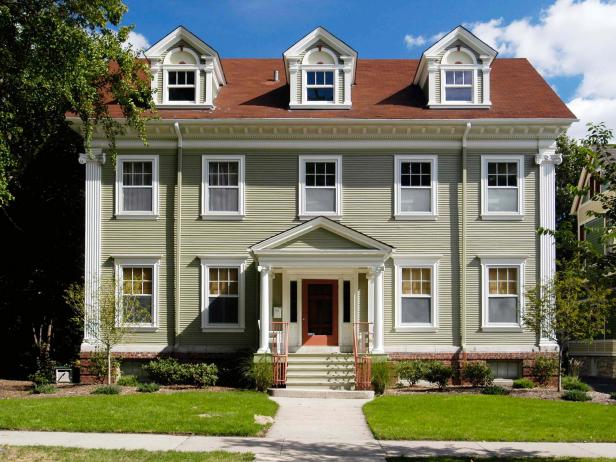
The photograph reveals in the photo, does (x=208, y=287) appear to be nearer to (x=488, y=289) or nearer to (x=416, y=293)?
(x=416, y=293)

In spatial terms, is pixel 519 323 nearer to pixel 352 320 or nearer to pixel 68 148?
pixel 352 320

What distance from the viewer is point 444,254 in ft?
76.8

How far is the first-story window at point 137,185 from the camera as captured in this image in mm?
23453

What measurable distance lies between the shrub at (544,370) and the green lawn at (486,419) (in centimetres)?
395

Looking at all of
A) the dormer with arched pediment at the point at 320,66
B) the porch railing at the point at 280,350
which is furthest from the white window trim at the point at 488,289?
the dormer with arched pediment at the point at 320,66

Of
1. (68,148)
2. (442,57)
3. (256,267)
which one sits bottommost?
(256,267)

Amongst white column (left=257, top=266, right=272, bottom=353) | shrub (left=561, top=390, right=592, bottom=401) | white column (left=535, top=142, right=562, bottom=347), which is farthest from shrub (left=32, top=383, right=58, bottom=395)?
white column (left=535, top=142, right=562, bottom=347)

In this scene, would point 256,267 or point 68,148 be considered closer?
point 256,267

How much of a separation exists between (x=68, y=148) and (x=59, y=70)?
31.3 ft

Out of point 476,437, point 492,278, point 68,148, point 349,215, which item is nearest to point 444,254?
point 492,278

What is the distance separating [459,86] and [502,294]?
655 centimetres

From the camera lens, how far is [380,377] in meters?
20.4

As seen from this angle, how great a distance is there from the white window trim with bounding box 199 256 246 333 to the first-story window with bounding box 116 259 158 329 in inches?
56.2

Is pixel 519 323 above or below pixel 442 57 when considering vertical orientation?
below
